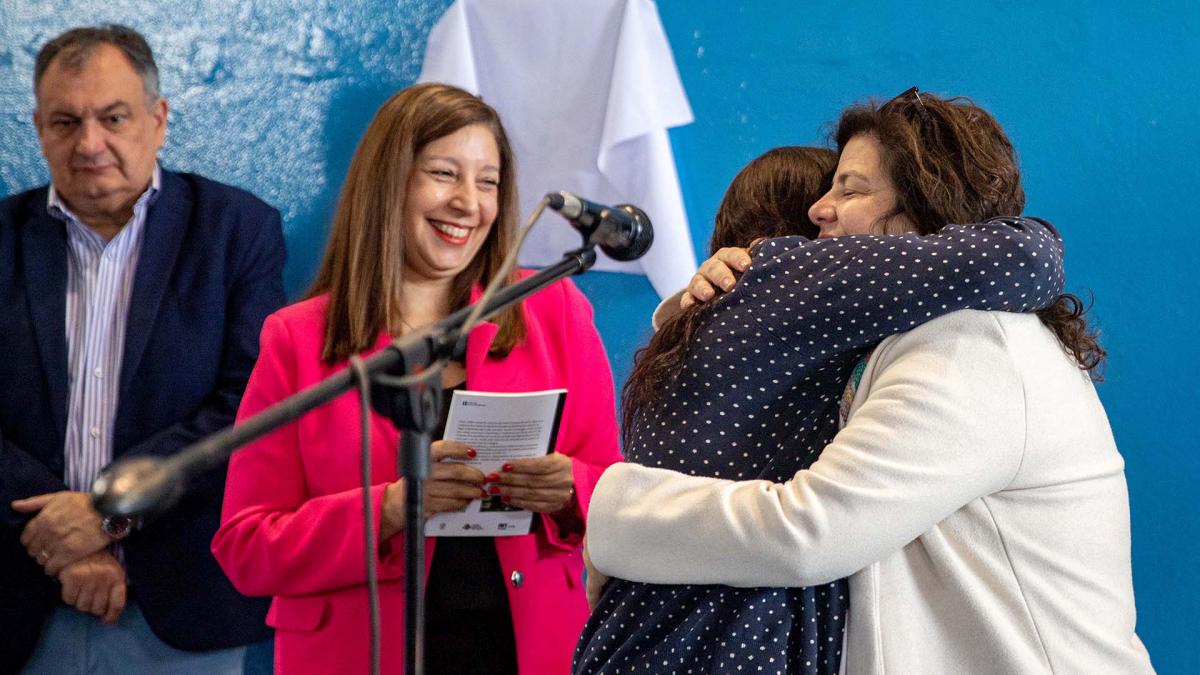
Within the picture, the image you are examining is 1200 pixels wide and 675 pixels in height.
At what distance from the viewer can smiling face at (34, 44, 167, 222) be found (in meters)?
2.58

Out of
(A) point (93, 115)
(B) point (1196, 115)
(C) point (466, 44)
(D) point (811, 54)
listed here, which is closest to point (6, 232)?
(A) point (93, 115)

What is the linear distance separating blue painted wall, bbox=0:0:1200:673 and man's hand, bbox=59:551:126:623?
2.64ft

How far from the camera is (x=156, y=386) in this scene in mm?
2500

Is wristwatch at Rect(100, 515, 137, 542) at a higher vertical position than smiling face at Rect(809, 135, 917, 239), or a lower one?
lower

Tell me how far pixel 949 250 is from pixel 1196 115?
1.23 metres

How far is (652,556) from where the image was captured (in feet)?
4.76

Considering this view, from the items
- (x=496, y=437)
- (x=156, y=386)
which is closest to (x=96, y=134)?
(x=156, y=386)

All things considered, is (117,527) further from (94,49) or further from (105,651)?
(94,49)

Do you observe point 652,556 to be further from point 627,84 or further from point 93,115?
point 93,115

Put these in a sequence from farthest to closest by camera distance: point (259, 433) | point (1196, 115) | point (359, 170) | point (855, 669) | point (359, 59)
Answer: point (359, 59) → point (1196, 115) → point (359, 170) → point (855, 669) → point (259, 433)

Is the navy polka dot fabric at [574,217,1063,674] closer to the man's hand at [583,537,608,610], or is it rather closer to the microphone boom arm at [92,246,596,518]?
the man's hand at [583,537,608,610]

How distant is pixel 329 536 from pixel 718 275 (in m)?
0.79

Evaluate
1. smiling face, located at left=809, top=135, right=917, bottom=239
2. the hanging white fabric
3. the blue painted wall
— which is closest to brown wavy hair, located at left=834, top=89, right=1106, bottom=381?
smiling face, located at left=809, top=135, right=917, bottom=239

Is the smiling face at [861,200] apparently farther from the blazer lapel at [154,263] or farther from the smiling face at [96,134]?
the smiling face at [96,134]
